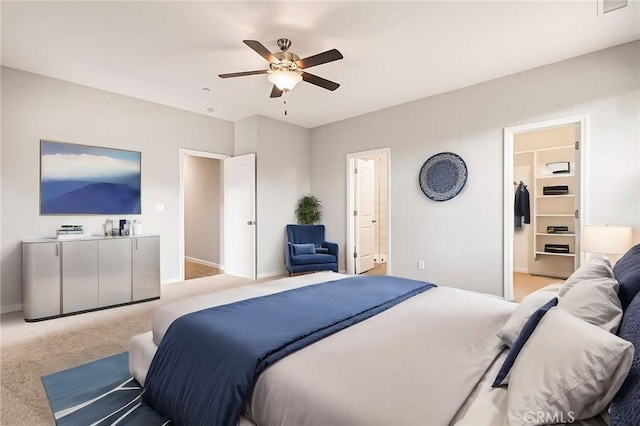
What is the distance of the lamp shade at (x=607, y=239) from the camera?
2.78 m

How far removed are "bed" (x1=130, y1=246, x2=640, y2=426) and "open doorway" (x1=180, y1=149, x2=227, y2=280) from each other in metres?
4.85

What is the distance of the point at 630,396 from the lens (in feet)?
2.66

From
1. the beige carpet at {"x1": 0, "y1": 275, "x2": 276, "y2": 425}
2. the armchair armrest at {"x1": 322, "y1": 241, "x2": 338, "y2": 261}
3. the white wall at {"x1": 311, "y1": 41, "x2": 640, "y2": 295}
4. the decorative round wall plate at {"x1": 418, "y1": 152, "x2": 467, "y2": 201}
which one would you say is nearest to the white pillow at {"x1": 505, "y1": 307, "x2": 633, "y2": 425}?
the beige carpet at {"x1": 0, "y1": 275, "x2": 276, "y2": 425}

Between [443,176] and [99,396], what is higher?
[443,176]

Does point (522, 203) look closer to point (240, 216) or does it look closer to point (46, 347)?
point (240, 216)

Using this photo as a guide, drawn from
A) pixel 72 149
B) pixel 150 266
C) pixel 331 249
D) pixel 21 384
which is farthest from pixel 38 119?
pixel 331 249

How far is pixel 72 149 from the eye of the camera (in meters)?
4.00

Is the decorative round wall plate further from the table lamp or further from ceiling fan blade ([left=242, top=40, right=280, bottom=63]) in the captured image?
ceiling fan blade ([left=242, top=40, right=280, bottom=63])

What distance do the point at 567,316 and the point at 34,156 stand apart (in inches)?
204

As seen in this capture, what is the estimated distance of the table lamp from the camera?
9.11 ft

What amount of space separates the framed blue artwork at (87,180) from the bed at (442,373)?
3.77 m

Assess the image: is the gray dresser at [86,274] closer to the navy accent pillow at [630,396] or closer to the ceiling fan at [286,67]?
the ceiling fan at [286,67]

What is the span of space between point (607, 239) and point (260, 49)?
3.53 metres

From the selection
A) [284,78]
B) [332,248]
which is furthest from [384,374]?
[332,248]
